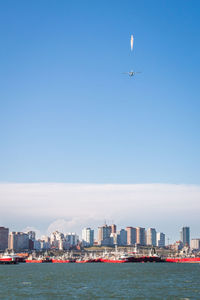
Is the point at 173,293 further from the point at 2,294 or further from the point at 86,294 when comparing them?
the point at 2,294

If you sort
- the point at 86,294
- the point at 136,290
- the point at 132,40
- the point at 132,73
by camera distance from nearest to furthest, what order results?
the point at 132,40
the point at 132,73
the point at 86,294
the point at 136,290

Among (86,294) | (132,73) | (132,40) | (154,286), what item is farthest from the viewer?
(154,286)

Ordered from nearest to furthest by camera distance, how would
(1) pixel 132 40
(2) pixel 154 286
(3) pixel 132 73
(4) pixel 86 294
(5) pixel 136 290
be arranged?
1. (1) pixel 132 40
2. (3) pixel 132 73
3. (4) pixel 86 294
4. (5) pixel 136 290
5. (2) pixel 154 286

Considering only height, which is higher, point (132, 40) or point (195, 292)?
point (132, 40)

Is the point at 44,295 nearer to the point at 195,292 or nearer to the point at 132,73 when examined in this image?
the point at 195,292

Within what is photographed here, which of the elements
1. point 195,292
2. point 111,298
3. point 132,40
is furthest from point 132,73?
point 195,292

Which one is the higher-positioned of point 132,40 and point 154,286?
point 132,40

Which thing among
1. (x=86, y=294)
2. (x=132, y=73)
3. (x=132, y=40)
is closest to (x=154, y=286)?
(x=86, y=294)

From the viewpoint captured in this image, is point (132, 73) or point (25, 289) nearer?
point (132, 73)

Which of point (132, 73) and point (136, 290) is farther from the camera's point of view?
point (136, 290)
